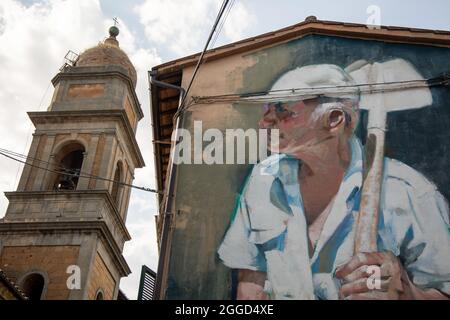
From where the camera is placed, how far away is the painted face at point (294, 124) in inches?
482

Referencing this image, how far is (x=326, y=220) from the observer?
1107cm

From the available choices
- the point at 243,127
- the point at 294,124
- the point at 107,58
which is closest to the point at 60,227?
the point at 107,58

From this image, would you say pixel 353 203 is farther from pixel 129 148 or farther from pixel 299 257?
pixel 129 148

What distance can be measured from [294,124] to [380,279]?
3.95m

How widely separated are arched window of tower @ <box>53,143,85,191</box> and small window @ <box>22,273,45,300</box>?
385cm

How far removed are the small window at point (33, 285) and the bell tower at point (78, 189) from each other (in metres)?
0.04

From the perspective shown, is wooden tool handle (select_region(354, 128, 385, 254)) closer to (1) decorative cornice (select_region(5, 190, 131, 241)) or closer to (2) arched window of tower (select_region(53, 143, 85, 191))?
(1) decorative cornice (select_region(5, 190, 131, 241))

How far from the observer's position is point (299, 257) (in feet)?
35.1

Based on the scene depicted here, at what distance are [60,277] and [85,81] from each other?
33.0 ft

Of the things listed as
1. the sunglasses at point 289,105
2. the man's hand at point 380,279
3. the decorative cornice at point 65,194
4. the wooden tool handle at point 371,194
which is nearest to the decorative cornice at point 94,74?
the decorative cornice at point 65,194

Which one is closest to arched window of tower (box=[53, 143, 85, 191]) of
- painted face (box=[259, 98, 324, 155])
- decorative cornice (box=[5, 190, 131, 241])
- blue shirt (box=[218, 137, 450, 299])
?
decorative cornice (box=[5, 190, 131, 241])

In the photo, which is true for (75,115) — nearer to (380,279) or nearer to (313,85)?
(313,85)

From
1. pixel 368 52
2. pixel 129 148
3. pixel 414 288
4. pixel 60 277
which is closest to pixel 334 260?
pixel 414 288

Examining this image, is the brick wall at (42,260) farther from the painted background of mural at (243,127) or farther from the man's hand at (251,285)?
the man's hand at (251,285)
